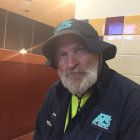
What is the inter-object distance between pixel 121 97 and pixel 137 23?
2.53 ft

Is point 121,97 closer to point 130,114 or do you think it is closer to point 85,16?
point 130,114

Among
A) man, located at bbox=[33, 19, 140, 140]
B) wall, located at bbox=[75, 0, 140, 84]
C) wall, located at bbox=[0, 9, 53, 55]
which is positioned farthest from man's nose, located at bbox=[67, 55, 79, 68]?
wall, located at bbox=[0, 9, 53, 55]

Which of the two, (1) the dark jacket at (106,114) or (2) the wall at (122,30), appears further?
(2) the wall at (122,30)

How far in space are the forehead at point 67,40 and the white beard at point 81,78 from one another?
0.31 ft

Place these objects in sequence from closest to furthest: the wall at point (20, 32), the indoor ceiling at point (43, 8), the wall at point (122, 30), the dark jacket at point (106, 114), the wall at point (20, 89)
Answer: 1. the dark jacket at point (106, 114)
2. the wall at point (20, 89)
3. the wall at point (122, 30)
4. the indoor ceiling at point (43, 8)
5. the wall at point (20, 32)

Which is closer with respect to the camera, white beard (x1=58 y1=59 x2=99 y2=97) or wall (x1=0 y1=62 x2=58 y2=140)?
white beard (x1=58 y1=59 x2=99 y2=97)

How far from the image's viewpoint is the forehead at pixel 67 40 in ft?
2.74

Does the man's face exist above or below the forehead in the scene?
below

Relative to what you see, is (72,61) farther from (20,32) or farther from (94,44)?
(20,32)

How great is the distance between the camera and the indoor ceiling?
269 centimetres

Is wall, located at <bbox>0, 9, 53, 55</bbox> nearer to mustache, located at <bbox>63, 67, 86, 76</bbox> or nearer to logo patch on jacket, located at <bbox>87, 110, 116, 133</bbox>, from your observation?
mustache, located at <bbox>63, 67, 86, 76</bbox>

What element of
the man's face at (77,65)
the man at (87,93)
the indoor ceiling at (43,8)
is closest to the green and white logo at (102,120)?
the man at (87,93)

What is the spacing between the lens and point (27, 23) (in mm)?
3607

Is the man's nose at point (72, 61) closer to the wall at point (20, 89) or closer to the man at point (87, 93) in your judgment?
the man at point (87, 93)
